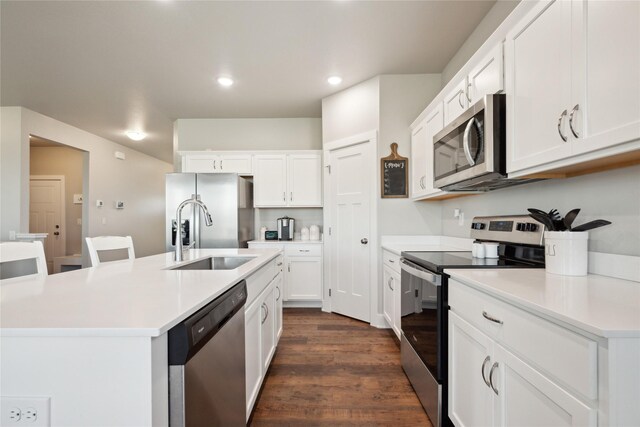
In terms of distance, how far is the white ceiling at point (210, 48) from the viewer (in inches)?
89.5

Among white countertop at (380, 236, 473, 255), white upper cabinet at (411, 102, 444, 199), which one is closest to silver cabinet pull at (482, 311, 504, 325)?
white upper cabinet at (411, 102, 444, 199)

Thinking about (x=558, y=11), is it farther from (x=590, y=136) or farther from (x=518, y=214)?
(x=518, y=214)

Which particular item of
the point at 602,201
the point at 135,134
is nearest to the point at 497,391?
the point at 602,201

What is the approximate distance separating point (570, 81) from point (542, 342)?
963 millimetres

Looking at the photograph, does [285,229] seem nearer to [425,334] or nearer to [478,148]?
[425,334]

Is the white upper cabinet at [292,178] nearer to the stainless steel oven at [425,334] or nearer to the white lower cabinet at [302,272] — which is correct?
the white lower cabinet at [302,272]

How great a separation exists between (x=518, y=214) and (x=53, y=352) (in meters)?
2.27

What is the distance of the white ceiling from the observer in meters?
2.27

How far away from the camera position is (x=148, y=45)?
2.71 metres

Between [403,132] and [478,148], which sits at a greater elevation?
[403,132]

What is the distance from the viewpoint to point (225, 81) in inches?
134

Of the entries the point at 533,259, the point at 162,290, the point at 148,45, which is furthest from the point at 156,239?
the point at 533,259

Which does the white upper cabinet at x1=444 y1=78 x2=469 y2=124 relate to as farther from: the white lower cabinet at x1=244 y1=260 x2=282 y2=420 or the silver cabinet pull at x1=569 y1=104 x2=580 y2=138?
the white lower cabinet at x1=244 y1=260 x2=282 y2=420

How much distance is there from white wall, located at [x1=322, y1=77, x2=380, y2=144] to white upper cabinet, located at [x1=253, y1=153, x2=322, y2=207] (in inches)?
20.8
